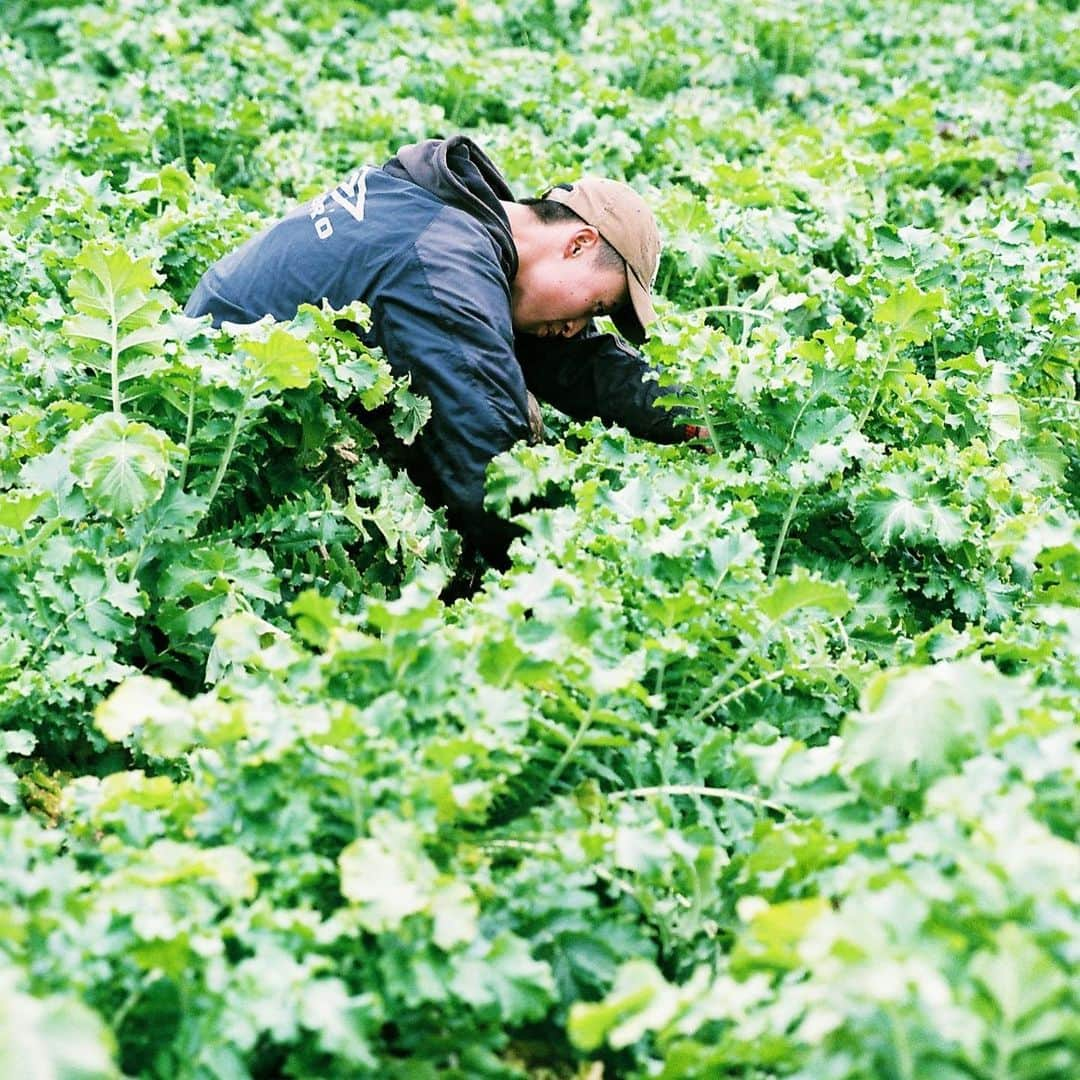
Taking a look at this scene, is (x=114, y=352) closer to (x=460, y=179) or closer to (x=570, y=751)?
(x=460, y=179)

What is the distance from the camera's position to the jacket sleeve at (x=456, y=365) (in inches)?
173

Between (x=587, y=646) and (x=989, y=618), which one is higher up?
(x=587, y=646)

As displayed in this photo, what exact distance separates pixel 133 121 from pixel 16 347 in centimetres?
273

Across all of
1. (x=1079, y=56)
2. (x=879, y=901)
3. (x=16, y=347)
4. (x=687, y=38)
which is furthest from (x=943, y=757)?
(x=1079, y=56)

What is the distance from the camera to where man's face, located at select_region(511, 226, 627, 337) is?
4.98m

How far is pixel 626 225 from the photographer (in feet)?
16.4

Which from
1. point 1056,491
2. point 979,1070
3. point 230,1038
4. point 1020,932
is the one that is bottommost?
point 1056,491

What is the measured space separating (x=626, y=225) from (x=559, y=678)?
247 centimetres

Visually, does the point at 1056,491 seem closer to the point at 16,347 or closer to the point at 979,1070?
the point at 979,1070

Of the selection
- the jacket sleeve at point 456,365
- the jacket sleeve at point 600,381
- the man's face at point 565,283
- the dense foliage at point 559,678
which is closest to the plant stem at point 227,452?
the dense foliage at point 559,678

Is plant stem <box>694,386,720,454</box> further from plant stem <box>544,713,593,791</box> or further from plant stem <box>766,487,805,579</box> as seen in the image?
plant stem <box>544,713,593,791</box>

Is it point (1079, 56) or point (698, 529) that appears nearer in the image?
point (698, 529)

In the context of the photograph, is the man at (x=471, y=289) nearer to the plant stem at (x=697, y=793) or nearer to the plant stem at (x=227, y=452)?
the plant stem at (x=227, y=452)

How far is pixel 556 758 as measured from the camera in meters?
3.04
